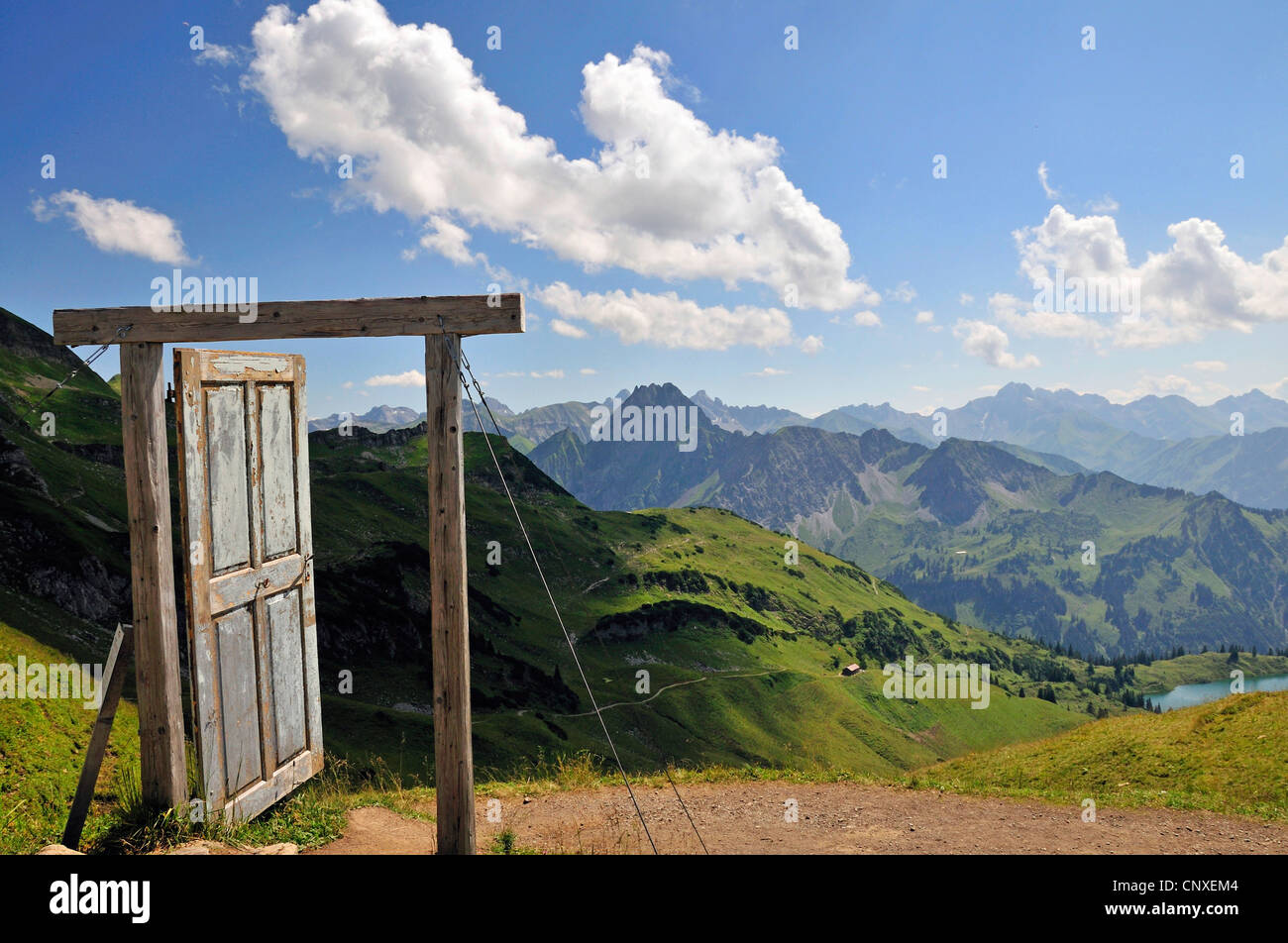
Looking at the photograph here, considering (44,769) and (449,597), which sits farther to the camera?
(44,769)

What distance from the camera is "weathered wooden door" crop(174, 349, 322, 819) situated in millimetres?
9516

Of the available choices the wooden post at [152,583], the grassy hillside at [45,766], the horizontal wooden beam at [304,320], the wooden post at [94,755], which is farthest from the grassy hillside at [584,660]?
the horizontal wooden beam at [304,320]

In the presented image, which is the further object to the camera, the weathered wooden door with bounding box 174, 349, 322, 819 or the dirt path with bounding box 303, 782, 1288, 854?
the dirt path with bounding box 303, 782, 1288, 854

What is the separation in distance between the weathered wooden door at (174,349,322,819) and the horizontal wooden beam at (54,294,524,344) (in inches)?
20.0

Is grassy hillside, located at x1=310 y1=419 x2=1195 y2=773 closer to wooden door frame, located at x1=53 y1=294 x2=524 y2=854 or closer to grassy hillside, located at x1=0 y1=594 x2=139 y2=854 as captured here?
grassy hillside, located at x1=0 y1=594 x2=139 y2=854

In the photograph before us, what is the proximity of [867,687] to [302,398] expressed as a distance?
171 metres

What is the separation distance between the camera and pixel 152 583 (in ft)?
30.8

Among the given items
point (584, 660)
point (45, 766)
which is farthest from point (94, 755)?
point (584, 660)

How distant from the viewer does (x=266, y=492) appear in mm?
11000

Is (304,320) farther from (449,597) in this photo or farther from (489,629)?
(489,629)

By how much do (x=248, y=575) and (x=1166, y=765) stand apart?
Answer: 73.8 feet

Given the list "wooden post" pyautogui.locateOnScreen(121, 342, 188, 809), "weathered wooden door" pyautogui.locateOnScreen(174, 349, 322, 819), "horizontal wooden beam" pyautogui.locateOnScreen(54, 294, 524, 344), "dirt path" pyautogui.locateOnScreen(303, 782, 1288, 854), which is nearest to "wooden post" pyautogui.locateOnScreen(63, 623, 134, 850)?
"wooden post" pyautogui.locateOnScreen(121, 342, 188, 809)
